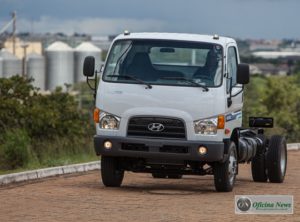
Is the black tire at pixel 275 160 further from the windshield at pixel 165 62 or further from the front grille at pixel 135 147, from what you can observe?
the front grille at pixel 135 147

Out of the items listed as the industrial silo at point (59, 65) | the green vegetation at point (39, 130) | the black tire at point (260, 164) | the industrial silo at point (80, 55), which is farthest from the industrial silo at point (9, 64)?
the black tire at point (260, 164)

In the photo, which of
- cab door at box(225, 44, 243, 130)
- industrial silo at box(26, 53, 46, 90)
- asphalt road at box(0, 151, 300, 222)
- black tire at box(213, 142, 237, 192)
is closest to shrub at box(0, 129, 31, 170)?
asphalt road at box(0, 151, 300, 222)

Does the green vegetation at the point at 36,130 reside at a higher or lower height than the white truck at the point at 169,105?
lower

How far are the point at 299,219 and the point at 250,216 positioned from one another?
0.62 metres

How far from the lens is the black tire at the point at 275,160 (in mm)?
18531

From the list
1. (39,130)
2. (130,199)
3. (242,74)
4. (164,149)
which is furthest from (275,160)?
(39,130)

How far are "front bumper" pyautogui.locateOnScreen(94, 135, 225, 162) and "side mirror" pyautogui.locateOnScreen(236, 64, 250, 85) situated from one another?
115 cm

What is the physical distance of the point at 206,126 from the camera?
1548cm

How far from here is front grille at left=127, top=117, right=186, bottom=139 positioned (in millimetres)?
15477

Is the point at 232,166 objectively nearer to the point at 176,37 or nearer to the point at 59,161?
the point at 176,37

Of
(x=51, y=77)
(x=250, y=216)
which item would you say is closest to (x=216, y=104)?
(x=250, y=216)

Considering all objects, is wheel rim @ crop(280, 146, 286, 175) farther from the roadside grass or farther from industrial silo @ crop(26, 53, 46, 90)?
industrial silo @ crop(26, 53, 46, 90)

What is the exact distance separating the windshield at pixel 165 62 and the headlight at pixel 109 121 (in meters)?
0.59

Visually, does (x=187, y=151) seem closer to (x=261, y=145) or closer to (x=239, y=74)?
(x=239, y=74)
